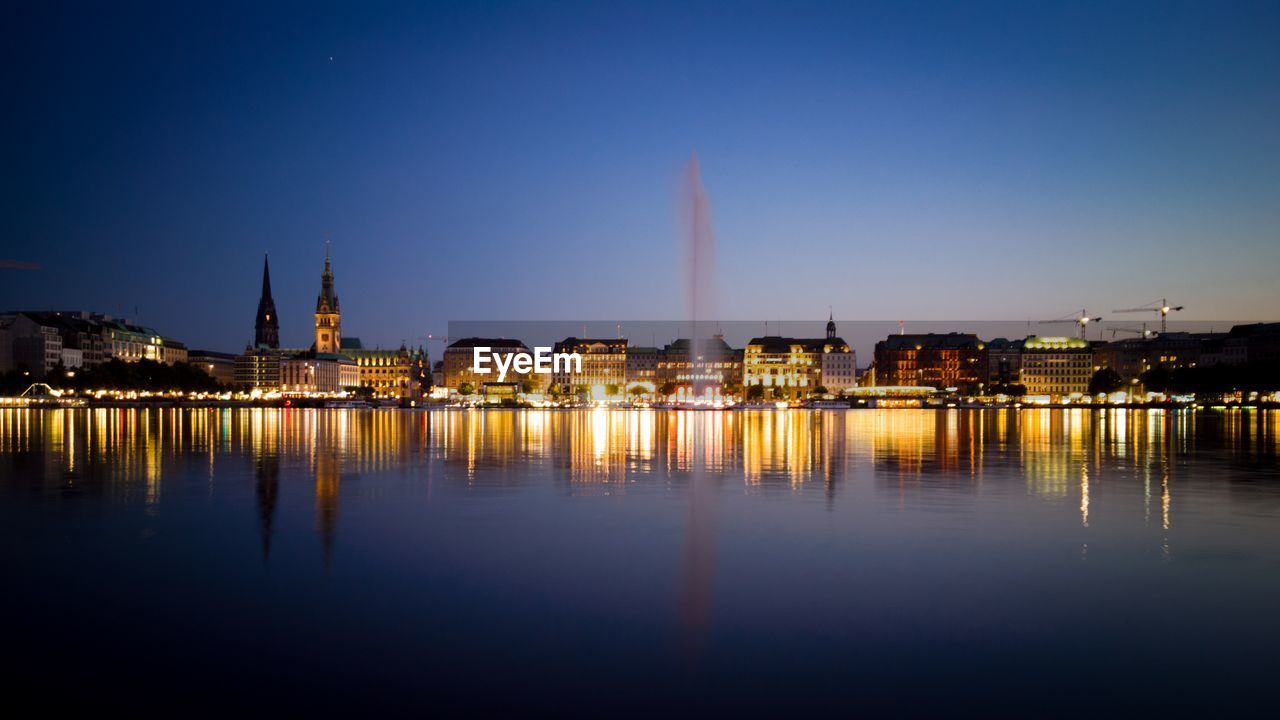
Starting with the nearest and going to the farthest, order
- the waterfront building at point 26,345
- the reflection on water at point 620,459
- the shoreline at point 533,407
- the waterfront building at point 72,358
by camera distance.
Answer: the reflection on water at point 620,459, the shoreline at point 533,407, the waterfront building at point 26,345, the waterfront building at point 72,358

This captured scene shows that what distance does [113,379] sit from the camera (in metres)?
158

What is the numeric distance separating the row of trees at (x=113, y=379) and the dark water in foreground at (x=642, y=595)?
150 m

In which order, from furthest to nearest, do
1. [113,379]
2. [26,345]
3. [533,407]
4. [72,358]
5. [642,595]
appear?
[72,358] < [26,345] < [533,407] < [113,379] < [642,595]

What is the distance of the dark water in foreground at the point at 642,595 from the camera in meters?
9.31

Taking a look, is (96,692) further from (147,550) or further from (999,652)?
(999,652)

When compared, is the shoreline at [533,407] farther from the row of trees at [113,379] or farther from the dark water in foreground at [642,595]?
the dark water in foreground at [642,595]

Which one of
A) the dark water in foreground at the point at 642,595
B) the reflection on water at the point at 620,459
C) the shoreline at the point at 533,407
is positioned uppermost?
the dark water in foreground at the point at 642,595

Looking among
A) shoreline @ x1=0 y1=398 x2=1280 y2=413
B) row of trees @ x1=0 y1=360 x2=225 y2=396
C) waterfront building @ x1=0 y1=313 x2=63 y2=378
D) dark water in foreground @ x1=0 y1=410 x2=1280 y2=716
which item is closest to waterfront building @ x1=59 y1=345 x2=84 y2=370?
waterfront building @ x1=0 y1=313 x2=63 y2=378

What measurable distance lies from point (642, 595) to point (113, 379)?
16990 centimetres

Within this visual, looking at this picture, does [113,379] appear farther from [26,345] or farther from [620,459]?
[620,459]

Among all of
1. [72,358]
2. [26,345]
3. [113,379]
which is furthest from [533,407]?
[72,358]

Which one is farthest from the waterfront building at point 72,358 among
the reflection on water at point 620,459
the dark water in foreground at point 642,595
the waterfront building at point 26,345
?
the dark water in foreground at point 642,595

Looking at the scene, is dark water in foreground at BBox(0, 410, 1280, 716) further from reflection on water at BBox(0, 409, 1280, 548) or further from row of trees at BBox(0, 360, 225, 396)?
row of trees at BBox(0, 360, 225, 396)

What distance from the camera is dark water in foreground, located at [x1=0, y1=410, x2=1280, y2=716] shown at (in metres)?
9.31
